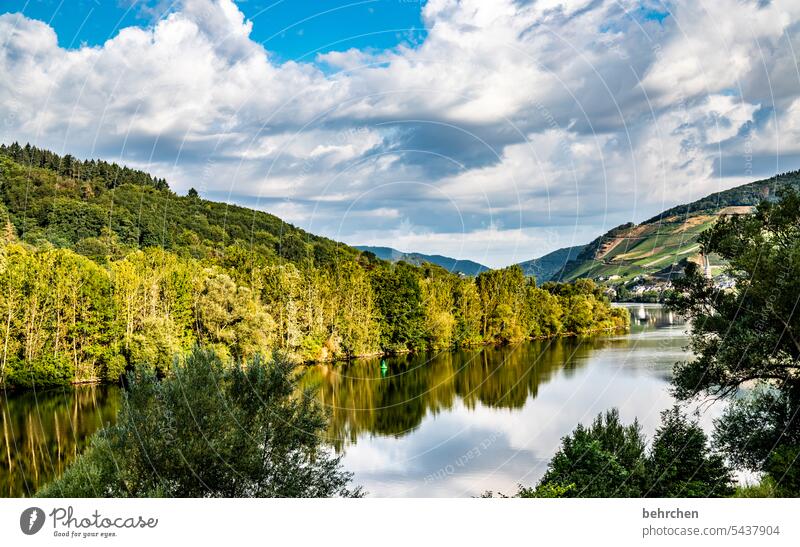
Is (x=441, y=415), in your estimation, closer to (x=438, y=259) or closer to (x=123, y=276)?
(x=438, y=259)

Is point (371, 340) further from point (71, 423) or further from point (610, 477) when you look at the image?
point (610, 477)

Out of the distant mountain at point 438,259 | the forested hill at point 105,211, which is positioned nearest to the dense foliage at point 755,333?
the distant mountain at point 438,259

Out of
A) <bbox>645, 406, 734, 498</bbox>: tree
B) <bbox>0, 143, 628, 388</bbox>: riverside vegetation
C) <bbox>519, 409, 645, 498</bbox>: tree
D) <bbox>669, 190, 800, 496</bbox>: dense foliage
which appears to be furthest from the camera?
<bbox>0, 143, 628, 388</bbox>: riverside vegetation

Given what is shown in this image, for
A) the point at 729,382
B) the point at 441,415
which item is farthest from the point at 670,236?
the point at 441,415

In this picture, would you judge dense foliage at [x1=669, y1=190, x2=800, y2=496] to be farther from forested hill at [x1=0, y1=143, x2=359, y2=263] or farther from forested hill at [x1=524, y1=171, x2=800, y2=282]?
forested hill at [x1=0, y1=143, x2=359, y2=263]

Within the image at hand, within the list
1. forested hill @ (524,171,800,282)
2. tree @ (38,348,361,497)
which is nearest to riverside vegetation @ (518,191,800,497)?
forested hill @ (524,171,800,282)

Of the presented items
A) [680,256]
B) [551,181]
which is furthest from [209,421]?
[680,256]
